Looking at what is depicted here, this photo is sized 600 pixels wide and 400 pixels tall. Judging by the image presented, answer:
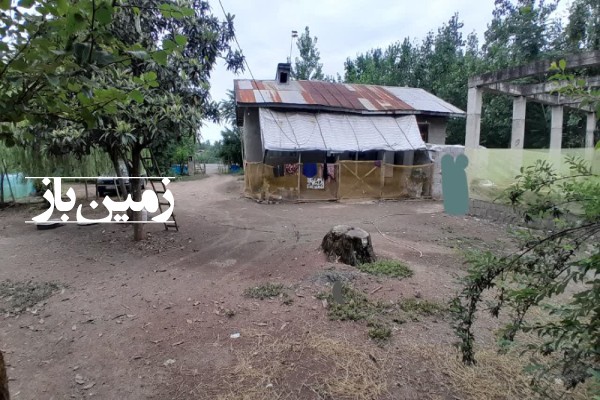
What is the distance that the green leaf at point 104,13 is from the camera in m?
1.06

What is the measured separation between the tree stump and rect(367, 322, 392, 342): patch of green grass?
1.79 metres

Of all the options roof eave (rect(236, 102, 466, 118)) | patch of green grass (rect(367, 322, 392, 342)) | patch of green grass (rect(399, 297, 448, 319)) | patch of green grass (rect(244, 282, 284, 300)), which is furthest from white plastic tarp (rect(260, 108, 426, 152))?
patch of green grass (rect(367, 322, 392, 342))

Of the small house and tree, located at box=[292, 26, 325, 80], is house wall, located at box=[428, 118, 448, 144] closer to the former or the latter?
the small house

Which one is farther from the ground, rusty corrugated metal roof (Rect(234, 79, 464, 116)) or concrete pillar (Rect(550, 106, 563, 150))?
rusty corrugated metal roof (Rect(234, 79, 464, 116))

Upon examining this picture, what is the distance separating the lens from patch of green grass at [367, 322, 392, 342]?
11.4 ft

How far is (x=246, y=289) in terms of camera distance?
4789 millimetres

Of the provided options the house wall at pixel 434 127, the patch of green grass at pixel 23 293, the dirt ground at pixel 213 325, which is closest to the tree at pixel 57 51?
the dirt ground at pixel 213 325

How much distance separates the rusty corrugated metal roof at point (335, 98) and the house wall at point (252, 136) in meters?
0.82

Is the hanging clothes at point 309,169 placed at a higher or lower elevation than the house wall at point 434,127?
lower

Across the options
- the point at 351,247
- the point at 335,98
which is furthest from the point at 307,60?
the point at 351,247

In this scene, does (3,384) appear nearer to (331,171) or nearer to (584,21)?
(331,171)

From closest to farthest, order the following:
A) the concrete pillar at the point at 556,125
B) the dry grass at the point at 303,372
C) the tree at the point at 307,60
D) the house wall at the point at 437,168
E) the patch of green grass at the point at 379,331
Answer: the dry grass at the point at 303,372 < the patch of green grass at the point at 379,331 < the concrete pillar at the point at 556,125 < the house wall at the point at 437,168 < the tree at the point at 307,60

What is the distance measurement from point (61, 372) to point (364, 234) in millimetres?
4241

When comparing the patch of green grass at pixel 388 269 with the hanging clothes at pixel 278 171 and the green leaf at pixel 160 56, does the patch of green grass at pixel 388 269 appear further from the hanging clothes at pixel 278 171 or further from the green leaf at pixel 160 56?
the hanging clothes at pixel 278 171
